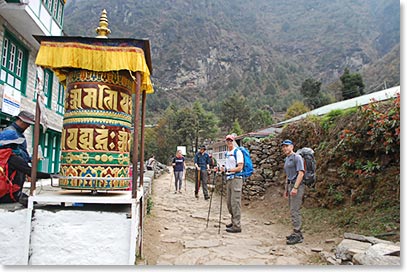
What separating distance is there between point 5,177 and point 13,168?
0.14 meters

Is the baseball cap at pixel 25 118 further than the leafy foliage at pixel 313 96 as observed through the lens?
No

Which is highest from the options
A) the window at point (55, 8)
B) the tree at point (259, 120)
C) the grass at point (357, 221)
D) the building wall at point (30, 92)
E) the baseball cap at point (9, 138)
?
the tree at point (259, 120)

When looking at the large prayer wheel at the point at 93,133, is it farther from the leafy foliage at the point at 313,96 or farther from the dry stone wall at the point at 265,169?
the leafy foliage at the point at 313,96

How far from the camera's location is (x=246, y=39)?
15450 centimetres

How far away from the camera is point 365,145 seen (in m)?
6.59

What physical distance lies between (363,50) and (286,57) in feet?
103

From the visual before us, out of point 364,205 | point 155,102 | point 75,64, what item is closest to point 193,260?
point 75,64

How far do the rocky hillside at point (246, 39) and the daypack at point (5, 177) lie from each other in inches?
3200

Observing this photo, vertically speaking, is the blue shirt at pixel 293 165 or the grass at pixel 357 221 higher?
the blue shirt at pixel 293 165

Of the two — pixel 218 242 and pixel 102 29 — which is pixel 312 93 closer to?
pixel 218 242

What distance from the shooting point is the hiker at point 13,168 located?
425 cm

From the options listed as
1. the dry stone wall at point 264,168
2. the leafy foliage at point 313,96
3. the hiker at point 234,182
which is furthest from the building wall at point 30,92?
the leafy foliage at point 313,96

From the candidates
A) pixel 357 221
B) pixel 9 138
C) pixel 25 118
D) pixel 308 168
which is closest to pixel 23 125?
pixel 25 118

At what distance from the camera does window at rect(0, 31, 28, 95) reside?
34.0 ft
